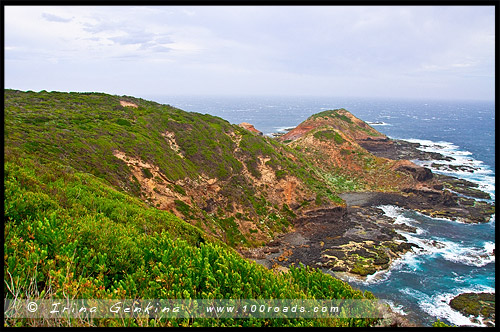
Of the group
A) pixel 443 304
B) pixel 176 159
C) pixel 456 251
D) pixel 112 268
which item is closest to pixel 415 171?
pixel 456 251

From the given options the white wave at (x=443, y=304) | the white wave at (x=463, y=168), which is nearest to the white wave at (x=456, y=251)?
the white wave at (x=443, y=304)

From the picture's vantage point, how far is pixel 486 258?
37562 millimetres

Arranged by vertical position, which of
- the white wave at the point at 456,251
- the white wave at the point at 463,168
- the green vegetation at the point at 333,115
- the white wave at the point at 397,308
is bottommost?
the white wave at the point at 397,308

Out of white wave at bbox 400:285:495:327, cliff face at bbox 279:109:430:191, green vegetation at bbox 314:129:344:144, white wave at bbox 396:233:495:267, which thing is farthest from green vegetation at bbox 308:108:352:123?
white wave at bbox 400:285:495:327

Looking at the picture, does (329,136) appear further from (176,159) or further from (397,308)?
(397,308)

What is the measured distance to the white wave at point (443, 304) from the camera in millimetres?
27281

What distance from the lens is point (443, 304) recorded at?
1157 inches

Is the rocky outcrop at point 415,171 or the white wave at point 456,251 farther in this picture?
the rocky outcrop at point 415,171

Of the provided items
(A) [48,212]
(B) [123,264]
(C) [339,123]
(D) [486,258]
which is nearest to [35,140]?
(A) [48,212]

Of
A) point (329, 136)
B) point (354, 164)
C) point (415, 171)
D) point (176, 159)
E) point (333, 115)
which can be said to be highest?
point (333, 115)

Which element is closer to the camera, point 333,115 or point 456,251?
point 456,251

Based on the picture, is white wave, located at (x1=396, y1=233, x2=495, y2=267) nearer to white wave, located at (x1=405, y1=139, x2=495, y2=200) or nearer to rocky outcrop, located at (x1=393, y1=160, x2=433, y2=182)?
rocky outcrop, located at (x1=393, y1=160, x2=433, y2=182)

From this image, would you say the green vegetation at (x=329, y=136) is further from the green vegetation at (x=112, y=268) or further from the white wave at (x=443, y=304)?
the green vegetation at (x=112, y=268)

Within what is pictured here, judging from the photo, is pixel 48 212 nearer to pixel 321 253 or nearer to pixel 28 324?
pixel 28 324
